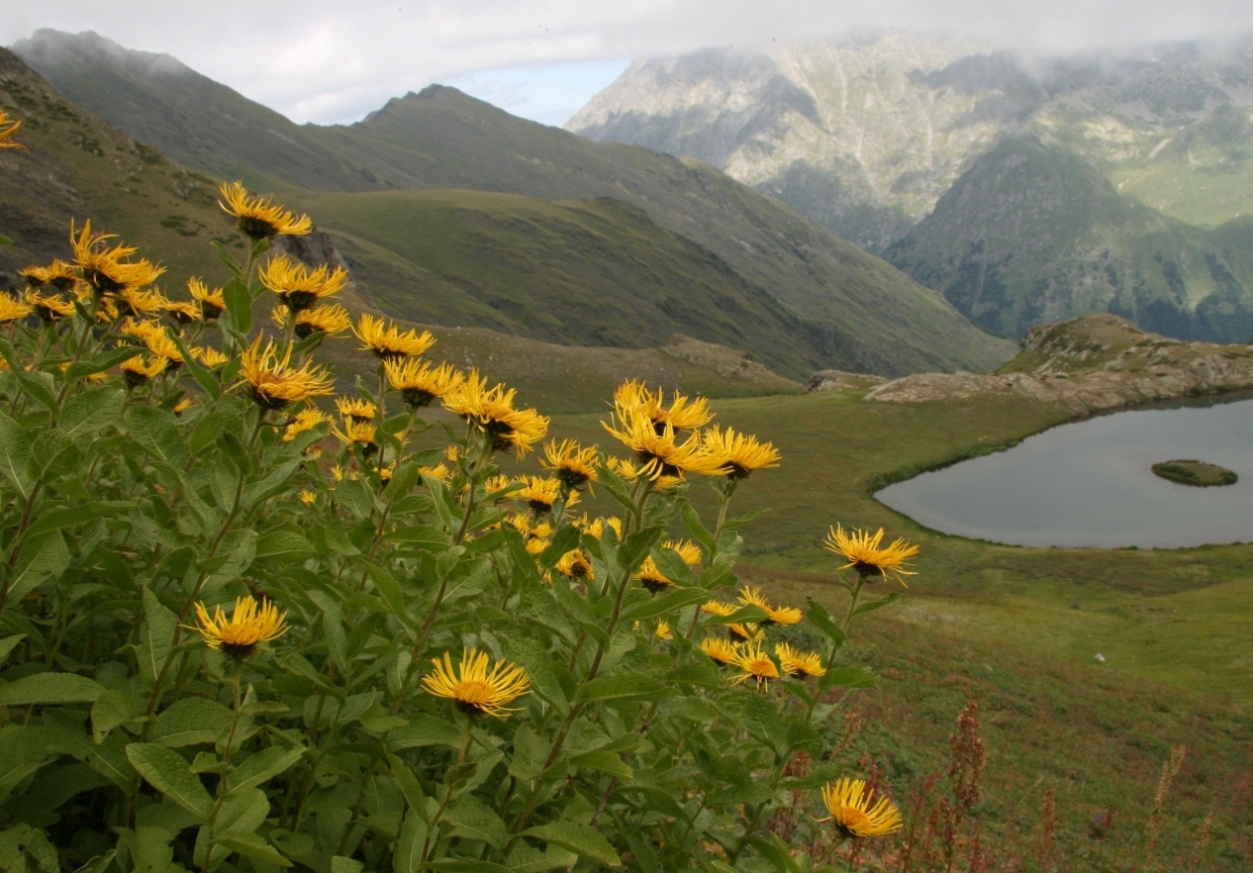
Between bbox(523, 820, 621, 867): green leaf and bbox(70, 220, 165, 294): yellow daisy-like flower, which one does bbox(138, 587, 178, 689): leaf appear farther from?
bbox(70, 220, 165, 294): yellow daisy-like flower

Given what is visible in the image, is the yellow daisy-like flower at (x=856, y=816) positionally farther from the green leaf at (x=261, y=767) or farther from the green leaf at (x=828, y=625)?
the green leaf at (x=261, y=767)

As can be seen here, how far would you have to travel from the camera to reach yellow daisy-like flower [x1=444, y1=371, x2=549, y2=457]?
2.93 metres

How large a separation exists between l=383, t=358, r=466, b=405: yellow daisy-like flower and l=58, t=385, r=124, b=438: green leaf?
1.04 metres

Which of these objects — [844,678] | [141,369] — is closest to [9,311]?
[141,369]

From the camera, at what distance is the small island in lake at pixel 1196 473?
2677 inches

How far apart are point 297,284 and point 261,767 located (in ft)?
6.46

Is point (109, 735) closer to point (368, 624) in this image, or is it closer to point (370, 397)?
point (368, 624)

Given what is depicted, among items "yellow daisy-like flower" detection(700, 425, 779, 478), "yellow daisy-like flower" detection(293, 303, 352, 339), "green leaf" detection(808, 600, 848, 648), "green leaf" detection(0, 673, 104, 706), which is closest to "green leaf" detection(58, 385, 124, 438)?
"green leaf" detection(0, 673, 104, 706)

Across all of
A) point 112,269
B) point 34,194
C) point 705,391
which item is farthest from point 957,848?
point 705,391

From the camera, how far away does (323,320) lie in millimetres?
3594

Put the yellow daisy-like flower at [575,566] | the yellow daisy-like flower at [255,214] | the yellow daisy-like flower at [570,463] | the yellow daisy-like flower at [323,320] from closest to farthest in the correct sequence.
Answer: the yellow daisy-like flower at [255,214] → the yellow daisy-like flower at [323,320] → the yellow daisy-like flower at [570,463] → the yellow daisy-like flower at [575,566]

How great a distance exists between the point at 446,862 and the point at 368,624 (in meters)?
0.79

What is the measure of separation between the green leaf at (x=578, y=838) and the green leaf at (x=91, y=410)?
1925 millimetres

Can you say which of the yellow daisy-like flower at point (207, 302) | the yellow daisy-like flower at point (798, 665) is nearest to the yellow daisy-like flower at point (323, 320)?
the yellow daisy-like flower at point (207, 302)
